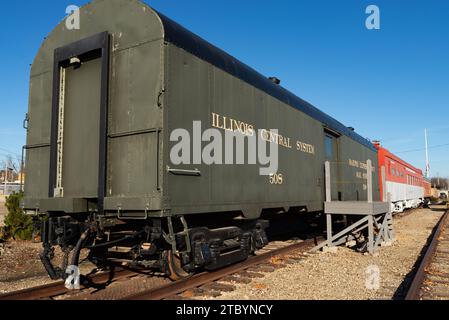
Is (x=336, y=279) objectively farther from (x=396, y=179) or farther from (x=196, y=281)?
(x=396, y=179)

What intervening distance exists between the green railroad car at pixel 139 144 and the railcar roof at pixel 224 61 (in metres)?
0.03

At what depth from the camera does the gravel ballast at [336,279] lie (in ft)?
18.2

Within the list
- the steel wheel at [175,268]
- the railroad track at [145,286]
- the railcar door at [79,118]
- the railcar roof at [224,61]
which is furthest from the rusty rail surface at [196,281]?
the railcar roof at [224,61]

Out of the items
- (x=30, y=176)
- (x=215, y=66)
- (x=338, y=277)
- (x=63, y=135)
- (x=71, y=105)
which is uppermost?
(x=215, y=66)

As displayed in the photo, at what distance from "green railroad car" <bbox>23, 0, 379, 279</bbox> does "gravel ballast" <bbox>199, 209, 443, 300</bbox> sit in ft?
2.70

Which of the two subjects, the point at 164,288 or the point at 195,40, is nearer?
the point at 164,288

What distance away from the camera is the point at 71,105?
20.5 feet

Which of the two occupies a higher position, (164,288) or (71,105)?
(71,105)

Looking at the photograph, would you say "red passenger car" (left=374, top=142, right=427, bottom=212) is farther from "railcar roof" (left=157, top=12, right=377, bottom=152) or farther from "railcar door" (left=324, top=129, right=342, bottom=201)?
"railcar roof" (left=157, top=12, right=377, bottom=152)

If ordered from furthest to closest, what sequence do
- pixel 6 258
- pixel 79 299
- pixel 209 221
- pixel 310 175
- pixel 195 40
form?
pixel 310 175 → pixel 6 258 → pixel 209 221 → pixel 195 40 → pixel 79 299

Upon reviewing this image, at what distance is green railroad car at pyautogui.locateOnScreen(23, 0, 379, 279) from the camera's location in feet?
17.2

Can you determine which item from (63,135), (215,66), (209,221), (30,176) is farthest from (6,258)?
(215,66)

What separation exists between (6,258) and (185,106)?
20.4 ft

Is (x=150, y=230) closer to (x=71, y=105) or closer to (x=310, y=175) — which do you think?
(x=71, y=105)
